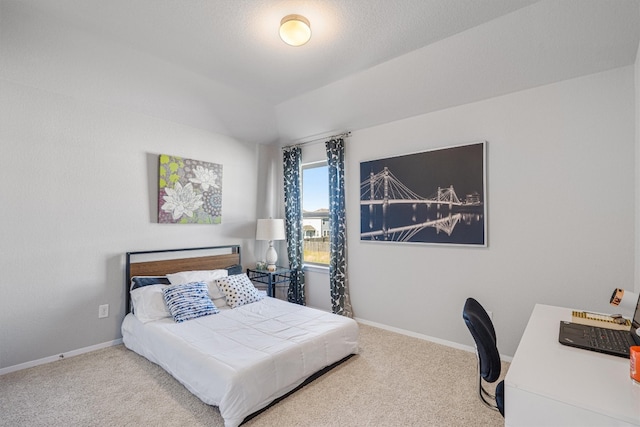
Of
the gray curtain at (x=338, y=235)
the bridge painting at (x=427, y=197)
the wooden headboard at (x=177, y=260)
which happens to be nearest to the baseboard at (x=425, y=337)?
the gray curtain at (x=338, y=235)

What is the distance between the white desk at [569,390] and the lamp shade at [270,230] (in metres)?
3.24

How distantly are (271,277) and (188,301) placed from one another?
136 cm

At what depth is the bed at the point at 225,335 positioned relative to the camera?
1.92m

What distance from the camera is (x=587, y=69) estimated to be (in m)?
2.34

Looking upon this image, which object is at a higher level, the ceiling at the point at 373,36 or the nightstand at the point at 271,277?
the ceiling at the point at 373,36

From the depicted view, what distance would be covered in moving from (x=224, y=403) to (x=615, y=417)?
182 centimetres

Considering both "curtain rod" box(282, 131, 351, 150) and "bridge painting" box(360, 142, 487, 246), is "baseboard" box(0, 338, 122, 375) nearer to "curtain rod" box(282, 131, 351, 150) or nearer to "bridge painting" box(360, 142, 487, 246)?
"bridge painting" box(360, 142, 487, 246)

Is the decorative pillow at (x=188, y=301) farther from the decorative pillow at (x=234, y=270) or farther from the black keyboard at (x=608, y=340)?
the black keyboard at (x=608, y=340)

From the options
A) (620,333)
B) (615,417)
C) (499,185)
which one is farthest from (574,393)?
(499,185)

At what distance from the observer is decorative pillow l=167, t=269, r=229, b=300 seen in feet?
10.6

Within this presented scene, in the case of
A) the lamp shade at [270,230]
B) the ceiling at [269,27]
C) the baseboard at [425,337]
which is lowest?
the baseboard at [425,337]

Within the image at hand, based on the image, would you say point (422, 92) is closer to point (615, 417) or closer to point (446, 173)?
point (446, 173)

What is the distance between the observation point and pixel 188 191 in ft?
11.9

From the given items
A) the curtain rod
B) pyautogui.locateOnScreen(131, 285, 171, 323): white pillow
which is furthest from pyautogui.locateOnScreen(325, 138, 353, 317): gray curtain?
pyautogui.locateOnScreen(131, 285, 171, 323): white pillow
